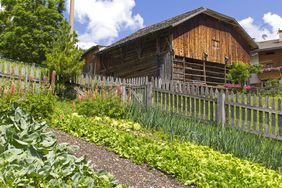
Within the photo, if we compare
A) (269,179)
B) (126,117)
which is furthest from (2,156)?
(126,117)

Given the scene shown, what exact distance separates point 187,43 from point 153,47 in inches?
92.6

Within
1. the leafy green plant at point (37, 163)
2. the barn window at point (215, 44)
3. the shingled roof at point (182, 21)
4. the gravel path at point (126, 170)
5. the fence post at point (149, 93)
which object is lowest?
the gravel path at point (126, 170)

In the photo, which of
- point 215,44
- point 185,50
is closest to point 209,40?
point 215,44

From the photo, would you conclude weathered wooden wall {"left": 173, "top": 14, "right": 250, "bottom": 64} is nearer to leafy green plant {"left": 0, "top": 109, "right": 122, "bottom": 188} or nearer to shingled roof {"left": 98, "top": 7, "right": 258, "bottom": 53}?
shingled roof {"left": 98, "top": 7, "right": 258, "bottom": 53}

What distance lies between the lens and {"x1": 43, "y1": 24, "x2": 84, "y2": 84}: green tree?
1747 centimetres

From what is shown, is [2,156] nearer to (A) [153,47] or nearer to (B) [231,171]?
(B) [231,171]

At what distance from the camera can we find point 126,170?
5.85 meters

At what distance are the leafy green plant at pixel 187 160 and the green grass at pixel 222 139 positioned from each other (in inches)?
14.7

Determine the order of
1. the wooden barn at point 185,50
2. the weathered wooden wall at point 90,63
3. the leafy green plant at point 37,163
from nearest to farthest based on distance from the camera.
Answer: the leafy green plant at point 37,163, the wooden barn at point 185,50, the weathered wooden wall at point 90,63

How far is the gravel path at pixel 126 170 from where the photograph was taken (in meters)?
5.47

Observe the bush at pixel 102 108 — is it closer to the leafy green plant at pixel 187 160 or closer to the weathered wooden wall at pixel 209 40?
the leafy green plant at pixel 187 160

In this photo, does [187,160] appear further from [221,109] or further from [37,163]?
[221,109]

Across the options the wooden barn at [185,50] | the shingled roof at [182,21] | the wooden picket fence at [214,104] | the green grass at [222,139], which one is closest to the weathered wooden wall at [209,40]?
the wooden barn at [185,50]

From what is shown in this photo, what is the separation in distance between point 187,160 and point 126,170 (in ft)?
3.64
